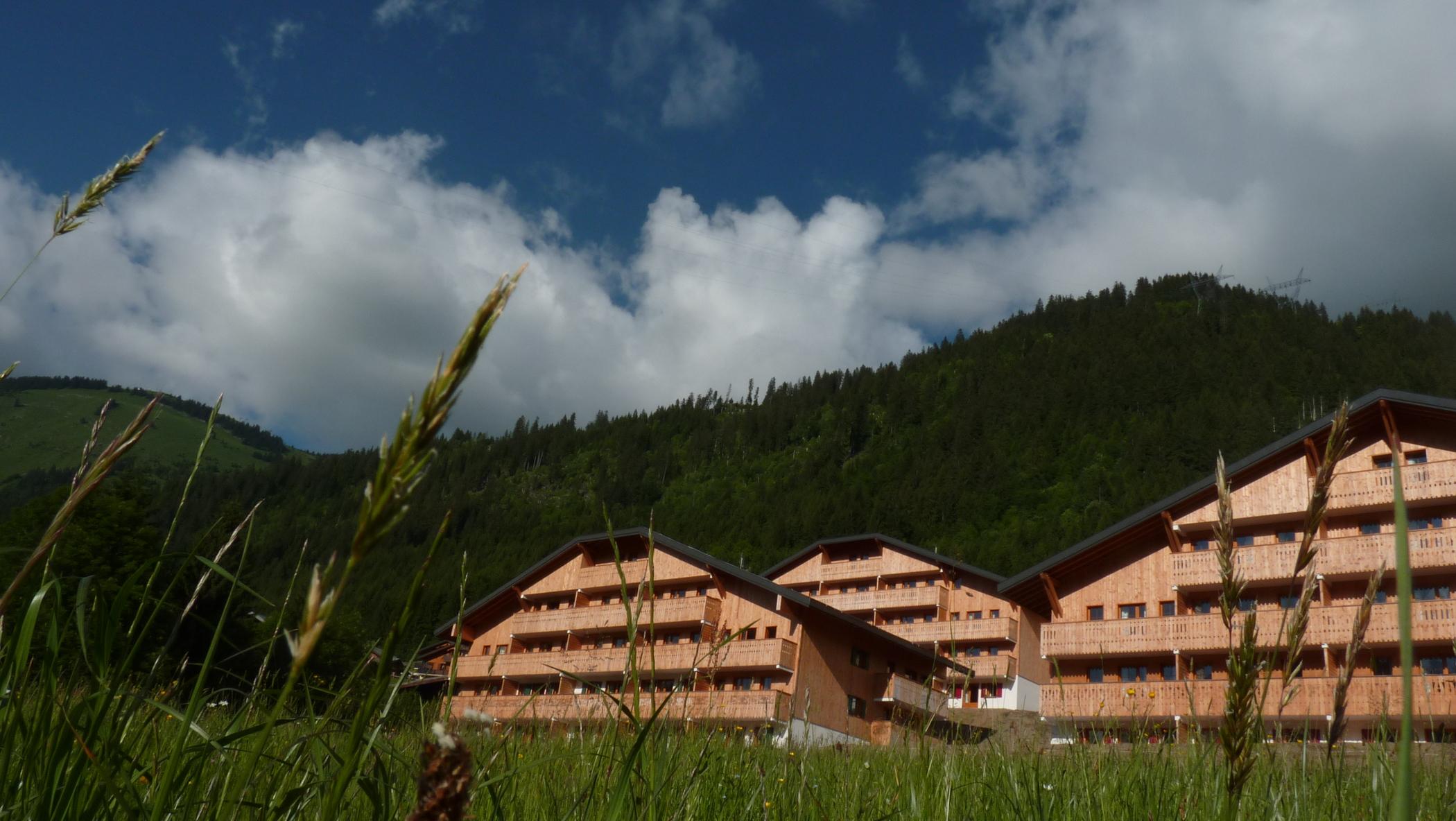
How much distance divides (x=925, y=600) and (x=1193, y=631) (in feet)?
64.5

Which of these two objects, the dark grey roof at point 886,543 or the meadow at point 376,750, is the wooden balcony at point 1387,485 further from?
the meadow at point 376,750

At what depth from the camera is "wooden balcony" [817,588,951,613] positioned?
5197 centimetres

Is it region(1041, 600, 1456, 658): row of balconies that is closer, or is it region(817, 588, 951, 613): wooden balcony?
region(1041, 600, 1456, 658): row of balconies

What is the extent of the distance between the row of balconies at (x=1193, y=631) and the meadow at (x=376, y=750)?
25.6 meters

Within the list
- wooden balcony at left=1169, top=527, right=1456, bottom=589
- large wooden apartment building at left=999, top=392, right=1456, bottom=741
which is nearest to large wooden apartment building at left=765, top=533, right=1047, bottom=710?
large wooden apartment building at left=999, top=392, right=1456, bottom=741

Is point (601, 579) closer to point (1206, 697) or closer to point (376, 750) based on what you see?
point (1206, 697)

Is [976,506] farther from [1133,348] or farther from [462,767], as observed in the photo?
[462,767]

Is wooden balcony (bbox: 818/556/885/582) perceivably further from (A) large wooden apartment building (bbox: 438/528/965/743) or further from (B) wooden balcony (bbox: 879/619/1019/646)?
(A) large wooden apartment building (bbox: 438/528/965/743)

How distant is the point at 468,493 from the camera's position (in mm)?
161750

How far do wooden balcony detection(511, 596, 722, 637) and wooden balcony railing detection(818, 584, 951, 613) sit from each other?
1097 centimetres

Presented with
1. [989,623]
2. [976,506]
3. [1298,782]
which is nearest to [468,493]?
[976,506]

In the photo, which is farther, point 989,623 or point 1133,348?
point 1133,348

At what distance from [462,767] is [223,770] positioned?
5.76 feet

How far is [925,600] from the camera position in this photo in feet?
170
